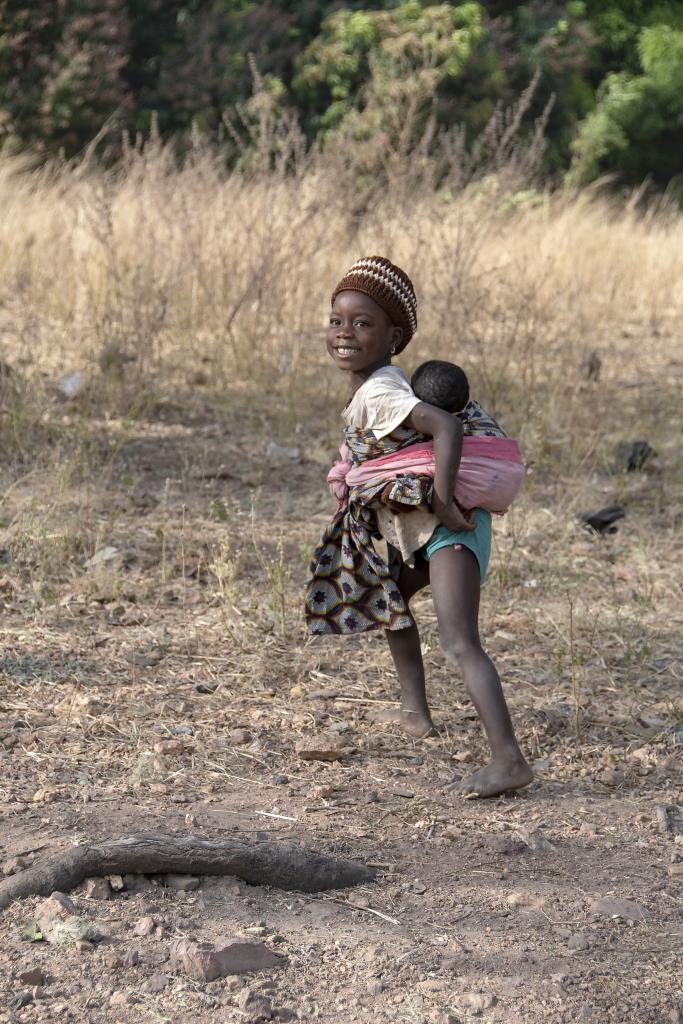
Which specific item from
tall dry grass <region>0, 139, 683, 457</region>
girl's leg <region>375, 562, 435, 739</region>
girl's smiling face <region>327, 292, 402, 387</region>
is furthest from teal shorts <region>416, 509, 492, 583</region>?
tall dry grass <region>0, 139, 683, 457</region>

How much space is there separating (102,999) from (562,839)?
1.14m

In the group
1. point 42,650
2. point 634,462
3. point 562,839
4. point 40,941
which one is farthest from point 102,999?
point 634,462

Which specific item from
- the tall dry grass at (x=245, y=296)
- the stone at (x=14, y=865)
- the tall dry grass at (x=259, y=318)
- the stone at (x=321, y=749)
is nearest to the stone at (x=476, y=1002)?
the stone at (x=14, y=865)

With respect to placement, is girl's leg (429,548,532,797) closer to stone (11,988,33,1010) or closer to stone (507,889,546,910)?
stone (507,889,546,910)

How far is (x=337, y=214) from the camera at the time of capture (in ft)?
23.9

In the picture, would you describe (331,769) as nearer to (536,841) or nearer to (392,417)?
(536,841)

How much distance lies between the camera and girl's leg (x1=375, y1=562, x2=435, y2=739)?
10.2ft

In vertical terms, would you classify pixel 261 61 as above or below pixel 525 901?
below

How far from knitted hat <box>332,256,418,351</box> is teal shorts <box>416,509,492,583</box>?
20.4 inches

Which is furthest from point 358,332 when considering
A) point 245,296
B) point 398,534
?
point 245,296

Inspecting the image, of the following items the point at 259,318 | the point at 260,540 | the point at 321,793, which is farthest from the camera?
the point at 259,318

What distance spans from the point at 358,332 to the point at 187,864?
1295mm

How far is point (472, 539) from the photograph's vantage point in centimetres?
290

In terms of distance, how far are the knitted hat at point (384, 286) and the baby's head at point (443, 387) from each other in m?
0.17
